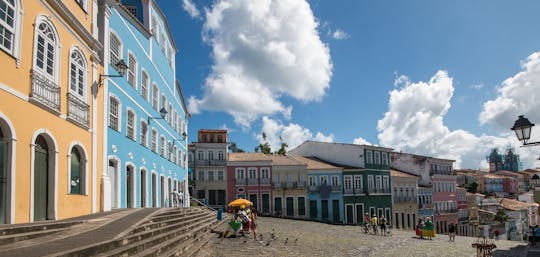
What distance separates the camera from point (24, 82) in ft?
32.8

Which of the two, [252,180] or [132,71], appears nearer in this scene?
[132,71]

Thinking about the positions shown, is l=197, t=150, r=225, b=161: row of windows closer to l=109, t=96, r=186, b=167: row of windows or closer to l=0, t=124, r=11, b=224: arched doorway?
l=109, t=96, r=186, b=167: row of windows

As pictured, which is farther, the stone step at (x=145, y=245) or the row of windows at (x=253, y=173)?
the row of windows at (x=253, y=173)

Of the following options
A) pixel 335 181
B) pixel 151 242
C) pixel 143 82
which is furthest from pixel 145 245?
pixel 335 181

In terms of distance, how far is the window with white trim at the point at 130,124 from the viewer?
18.9m

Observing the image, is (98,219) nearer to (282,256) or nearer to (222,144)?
(282,256)

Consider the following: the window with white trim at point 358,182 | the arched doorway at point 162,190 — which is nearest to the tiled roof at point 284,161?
the window with white trim at point 358,182

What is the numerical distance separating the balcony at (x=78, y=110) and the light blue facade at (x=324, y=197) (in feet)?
105

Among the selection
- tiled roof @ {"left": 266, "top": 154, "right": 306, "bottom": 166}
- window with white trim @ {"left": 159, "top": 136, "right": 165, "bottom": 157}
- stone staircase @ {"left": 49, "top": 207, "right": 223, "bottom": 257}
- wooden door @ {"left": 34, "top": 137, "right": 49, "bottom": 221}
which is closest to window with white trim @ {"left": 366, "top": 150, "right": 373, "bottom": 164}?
tiled roof @ {"left": 266, "top": 154, "right": 306, "bottom": 166}

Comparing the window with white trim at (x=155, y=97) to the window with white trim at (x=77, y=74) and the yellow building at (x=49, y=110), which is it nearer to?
the yellow building at (x=49, y=110)

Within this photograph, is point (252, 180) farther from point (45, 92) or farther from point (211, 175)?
point (45, 92)

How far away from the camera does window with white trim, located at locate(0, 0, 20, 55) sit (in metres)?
9.27

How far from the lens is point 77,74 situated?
43.4ft

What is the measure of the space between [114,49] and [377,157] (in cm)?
3678
